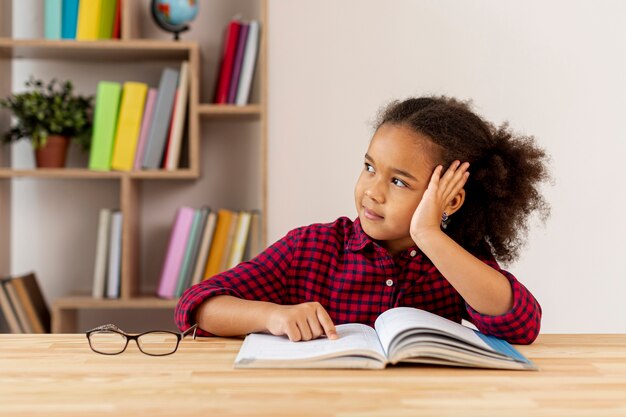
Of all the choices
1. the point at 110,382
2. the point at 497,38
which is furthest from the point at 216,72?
the point at 110,382

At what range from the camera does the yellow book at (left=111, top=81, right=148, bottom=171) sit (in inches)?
98.1

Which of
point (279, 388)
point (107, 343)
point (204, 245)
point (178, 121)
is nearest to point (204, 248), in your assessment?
point (204, 245)

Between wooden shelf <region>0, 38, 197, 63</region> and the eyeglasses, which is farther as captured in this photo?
wooden shelf <region>0, 38, 197, 63</region>

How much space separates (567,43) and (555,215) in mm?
563

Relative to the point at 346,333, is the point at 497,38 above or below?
above


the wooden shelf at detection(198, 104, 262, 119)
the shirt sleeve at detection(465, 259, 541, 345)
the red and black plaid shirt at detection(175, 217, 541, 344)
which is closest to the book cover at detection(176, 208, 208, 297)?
the wooden shelf at detection(198, 104, 262, 119)

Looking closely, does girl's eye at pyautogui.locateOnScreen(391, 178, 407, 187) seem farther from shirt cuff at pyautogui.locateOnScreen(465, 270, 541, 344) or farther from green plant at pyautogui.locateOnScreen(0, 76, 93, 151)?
green plant at pyautogui.locateOnScreen(0, 76, 93, 151)

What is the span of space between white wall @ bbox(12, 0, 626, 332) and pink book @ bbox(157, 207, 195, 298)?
0.95 feet

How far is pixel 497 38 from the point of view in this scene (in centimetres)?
255

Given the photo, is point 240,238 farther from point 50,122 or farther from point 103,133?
point 50,122

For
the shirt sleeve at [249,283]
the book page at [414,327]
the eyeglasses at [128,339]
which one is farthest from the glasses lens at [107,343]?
the book page at [414,327]

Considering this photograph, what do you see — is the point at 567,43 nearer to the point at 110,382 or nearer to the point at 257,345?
the point at 257,345

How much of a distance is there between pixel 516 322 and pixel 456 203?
0.32 metres

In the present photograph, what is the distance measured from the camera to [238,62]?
8.34ft
